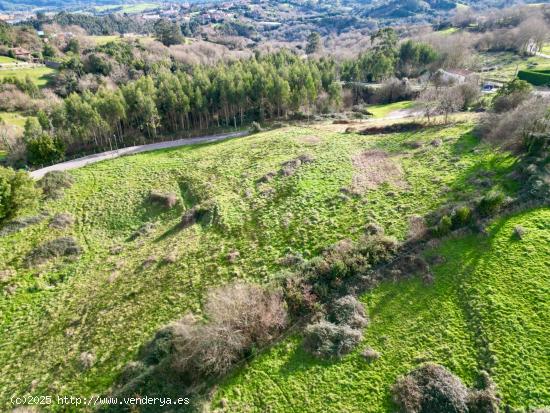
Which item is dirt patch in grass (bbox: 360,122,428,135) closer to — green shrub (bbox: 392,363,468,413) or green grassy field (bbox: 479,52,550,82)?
green shrub (bbox: 392,363,468,413)

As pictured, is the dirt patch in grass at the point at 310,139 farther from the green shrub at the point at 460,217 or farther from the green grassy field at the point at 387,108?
the green shrub at the point at 460,217

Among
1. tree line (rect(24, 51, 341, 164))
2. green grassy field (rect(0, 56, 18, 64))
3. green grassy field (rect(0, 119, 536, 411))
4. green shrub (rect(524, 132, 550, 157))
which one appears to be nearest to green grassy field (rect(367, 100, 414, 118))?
tree line (rect(24, 51, 341, 164))

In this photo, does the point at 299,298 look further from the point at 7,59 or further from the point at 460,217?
the point at 7,59

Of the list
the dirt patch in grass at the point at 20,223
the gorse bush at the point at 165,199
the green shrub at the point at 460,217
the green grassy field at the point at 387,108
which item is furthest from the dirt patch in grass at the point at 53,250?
the green grassy field at the point at 387,108

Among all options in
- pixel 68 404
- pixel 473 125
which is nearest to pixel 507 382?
pixel 68 404

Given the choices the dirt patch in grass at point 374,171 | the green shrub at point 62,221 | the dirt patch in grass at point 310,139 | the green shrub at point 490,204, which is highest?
the green shrub at point 490,204

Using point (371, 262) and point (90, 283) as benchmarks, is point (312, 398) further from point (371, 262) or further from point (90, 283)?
point (90, 283)

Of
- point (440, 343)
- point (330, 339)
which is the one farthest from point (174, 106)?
point (440, 343)
